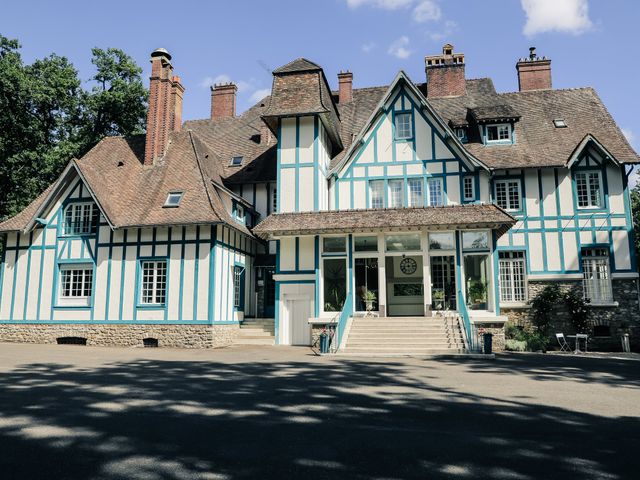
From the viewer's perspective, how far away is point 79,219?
69.5ft

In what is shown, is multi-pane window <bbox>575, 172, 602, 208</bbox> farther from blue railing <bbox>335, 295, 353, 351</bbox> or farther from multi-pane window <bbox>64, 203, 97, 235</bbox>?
multi-pane window <bbox>64, 203, 97, 235</bbox>

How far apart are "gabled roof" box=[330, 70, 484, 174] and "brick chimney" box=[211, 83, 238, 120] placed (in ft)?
34.4

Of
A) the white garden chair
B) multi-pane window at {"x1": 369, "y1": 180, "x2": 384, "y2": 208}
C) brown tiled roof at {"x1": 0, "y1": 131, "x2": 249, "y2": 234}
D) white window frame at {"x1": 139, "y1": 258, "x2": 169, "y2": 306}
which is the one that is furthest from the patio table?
white window frame at {"x1": 139, "y1": 258, "x2": 169, "y2": 306}

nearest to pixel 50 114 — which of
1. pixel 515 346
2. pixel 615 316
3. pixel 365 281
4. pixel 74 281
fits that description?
pixel 74 281

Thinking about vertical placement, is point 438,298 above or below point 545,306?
above

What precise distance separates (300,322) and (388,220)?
5.21 metres

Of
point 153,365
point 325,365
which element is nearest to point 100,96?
point 153,365

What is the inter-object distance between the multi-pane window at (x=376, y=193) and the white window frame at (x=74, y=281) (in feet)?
38.9

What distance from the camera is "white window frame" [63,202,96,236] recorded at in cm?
2102

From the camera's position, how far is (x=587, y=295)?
20578mm

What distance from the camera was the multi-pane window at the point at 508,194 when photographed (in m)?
21.5

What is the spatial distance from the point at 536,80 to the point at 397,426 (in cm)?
2467

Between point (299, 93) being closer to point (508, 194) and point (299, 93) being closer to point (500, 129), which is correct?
point (500, 129)

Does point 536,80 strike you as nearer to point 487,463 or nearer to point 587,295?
point 587,295
